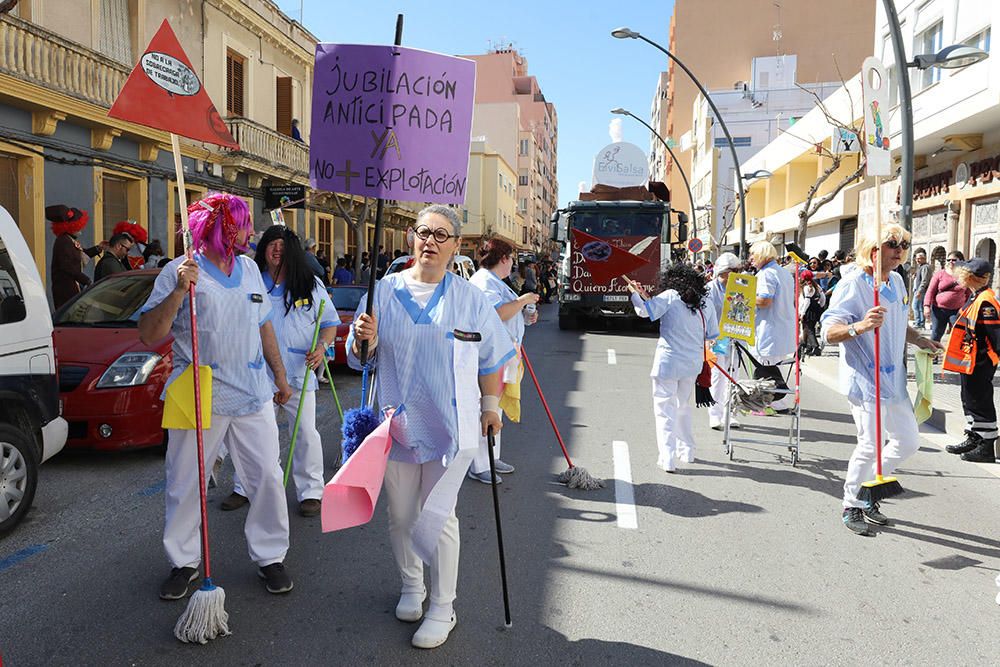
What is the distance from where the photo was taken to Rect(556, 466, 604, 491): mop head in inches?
223

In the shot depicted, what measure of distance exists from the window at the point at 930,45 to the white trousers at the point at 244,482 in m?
17.4

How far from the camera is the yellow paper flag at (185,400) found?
11.7 ft

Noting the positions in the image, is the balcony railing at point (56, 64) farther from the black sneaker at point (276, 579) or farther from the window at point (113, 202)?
the black sneaker at point (276, 579)

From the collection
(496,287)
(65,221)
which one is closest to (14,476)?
(496,287)

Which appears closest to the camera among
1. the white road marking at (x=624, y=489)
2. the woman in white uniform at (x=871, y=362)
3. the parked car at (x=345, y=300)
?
the woman in white uniform at (x=871, y=362)

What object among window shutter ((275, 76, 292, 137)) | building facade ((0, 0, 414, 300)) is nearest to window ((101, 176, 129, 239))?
building facade ((0, 0, 414, 300))

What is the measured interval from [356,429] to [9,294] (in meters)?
2.72

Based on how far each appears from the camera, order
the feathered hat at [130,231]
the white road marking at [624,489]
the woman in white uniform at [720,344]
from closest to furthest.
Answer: the white road marking at [624,489]
the woman in white uniform at [720,344]
the feathered hat at [130,231]

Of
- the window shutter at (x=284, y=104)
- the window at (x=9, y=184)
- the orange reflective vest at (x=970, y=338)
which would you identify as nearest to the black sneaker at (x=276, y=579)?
the orange reflective vest at (x=970, y=338)

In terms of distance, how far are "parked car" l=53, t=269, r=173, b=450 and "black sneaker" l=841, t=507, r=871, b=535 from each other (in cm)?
479

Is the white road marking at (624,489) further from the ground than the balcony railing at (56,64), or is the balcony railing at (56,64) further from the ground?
the balcony railing at (56,64)

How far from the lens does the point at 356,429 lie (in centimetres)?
337

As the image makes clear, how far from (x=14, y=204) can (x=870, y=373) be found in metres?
13.5

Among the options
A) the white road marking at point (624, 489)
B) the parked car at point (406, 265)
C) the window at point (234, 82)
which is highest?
the window at point (234, 82)
